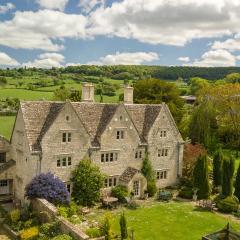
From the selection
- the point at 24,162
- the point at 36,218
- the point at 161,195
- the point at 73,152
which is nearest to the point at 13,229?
the point at 36,218

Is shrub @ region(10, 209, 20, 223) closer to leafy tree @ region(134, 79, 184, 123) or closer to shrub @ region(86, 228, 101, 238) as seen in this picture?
shrub @ region(86, 228, 101, 238)

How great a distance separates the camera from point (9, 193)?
4125 cm

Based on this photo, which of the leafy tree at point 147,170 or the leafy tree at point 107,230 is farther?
the leafy tree at point 147,170

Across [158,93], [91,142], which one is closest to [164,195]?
[91,142]

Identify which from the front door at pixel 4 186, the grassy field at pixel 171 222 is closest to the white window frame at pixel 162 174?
the grassy field at pixel 171 222

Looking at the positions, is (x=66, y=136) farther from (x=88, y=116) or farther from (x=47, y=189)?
(x=47, y=189)

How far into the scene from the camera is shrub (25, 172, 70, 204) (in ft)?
116

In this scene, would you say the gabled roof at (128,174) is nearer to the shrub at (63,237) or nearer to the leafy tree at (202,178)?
the leafy tree at (202,178)

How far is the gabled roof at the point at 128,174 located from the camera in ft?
139

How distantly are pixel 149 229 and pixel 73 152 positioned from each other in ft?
37.4

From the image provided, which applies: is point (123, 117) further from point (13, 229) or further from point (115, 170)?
point (13, 229)

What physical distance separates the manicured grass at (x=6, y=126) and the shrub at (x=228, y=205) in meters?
38.4

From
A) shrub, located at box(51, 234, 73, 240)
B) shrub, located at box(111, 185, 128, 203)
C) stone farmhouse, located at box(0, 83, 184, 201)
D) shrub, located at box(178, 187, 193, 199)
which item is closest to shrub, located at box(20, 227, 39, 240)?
shrub, located at box(51, 234, 73, 240)

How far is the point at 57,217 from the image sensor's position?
31.3 m
